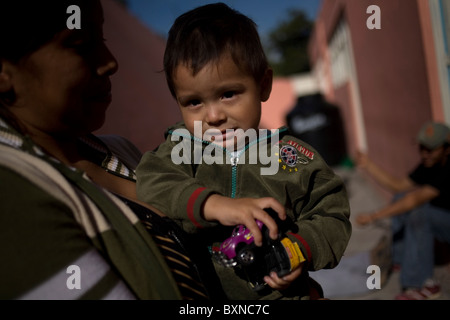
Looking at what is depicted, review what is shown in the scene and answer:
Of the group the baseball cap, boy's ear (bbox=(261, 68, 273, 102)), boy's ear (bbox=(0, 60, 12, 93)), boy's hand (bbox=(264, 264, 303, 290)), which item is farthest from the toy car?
the baseball cap

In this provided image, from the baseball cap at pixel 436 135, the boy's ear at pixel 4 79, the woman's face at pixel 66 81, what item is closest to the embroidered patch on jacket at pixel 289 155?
the woman's face at pixel 66 81

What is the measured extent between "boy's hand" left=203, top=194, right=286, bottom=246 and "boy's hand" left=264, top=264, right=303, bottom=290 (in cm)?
16

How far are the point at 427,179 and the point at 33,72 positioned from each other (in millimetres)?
3568

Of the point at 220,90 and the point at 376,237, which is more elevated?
the point at 220,90

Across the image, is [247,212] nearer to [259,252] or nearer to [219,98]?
[259,252]

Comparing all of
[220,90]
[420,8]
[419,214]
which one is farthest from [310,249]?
[420,8]

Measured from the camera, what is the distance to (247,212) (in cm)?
111

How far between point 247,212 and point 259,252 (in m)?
0.17

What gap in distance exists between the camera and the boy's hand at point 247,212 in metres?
1.10

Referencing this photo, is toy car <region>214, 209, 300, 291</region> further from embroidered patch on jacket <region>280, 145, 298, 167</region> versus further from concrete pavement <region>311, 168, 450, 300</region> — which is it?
concrete pavement <region>311, 168, 450, 300</region>

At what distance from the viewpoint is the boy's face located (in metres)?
1.30

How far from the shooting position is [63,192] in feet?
3.39
